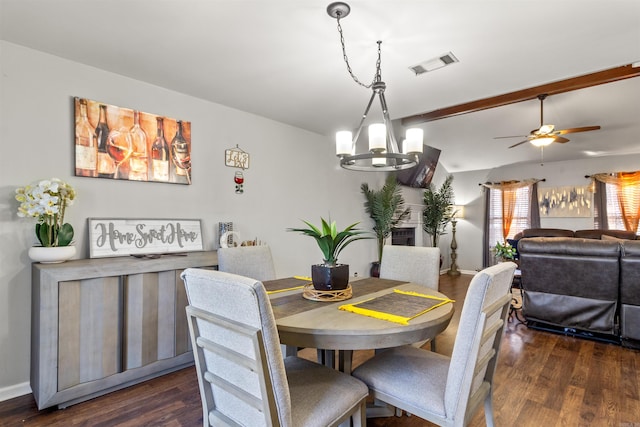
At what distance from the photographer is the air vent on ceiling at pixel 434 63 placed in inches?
88.7

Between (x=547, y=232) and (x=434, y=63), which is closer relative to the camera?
(x=434, y=63)

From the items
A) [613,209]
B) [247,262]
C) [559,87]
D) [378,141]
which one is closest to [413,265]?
[378,141]

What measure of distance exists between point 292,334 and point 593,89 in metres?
4.89

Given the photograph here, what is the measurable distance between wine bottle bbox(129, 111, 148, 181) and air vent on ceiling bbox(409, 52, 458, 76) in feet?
7.15

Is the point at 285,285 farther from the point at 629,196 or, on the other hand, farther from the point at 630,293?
the point at 629,196

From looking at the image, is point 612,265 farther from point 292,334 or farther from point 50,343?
point 50,343

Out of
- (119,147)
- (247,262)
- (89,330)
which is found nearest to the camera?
(89,330)

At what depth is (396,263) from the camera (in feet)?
8.41

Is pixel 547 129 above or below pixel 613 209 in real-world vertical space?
above

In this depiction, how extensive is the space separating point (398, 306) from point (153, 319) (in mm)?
1747

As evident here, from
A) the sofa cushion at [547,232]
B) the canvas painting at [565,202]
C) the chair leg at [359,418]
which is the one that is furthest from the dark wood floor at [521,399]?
the canvas painting at [565,202]

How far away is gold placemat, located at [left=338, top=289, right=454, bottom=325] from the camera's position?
Answer: 146cm

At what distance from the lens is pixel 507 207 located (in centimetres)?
695

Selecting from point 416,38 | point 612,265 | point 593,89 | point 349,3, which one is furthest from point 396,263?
point 593,89
